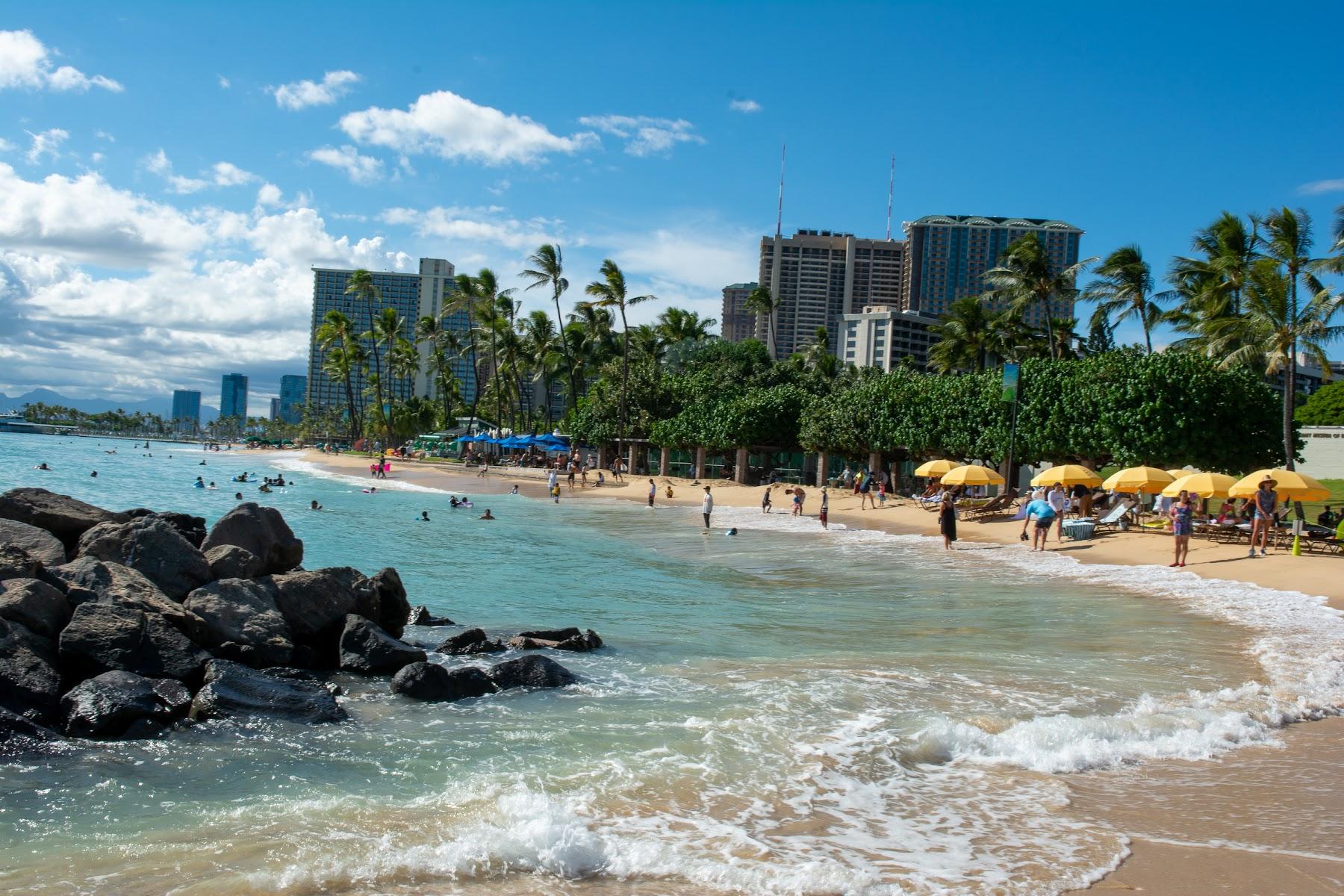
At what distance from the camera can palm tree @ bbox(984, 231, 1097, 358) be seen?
41.3 m

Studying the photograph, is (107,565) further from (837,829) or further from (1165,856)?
(1165,856)

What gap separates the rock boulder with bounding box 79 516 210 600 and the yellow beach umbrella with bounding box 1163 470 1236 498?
20461mm

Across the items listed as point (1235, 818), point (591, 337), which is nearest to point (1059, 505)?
point (1235, 818)

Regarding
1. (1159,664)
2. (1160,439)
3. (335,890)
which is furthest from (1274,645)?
(1160,439)

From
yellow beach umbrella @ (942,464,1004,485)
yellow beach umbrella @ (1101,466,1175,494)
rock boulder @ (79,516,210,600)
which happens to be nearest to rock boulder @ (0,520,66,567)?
rock boulder @ (79,516,210,600)

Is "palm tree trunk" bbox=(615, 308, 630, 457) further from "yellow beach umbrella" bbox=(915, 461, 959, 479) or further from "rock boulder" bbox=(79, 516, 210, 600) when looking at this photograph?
"rock boulder" bbox=(79, 516, 210, 600)

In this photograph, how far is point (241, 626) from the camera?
30.9 feet

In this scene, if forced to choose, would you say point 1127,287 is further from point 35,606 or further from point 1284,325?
point 35,606

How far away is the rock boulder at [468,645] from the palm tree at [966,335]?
40.9m

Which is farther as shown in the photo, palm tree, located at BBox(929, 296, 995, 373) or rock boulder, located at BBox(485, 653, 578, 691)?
palm tree, located at BBox(929, 296, 995, 373)

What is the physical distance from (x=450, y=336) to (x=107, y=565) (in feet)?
269

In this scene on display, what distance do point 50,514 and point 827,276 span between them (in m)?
154

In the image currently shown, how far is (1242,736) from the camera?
24.5ft

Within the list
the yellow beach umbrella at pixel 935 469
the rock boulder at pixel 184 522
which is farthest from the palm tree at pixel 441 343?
the rock boulder at pixel 184 522
